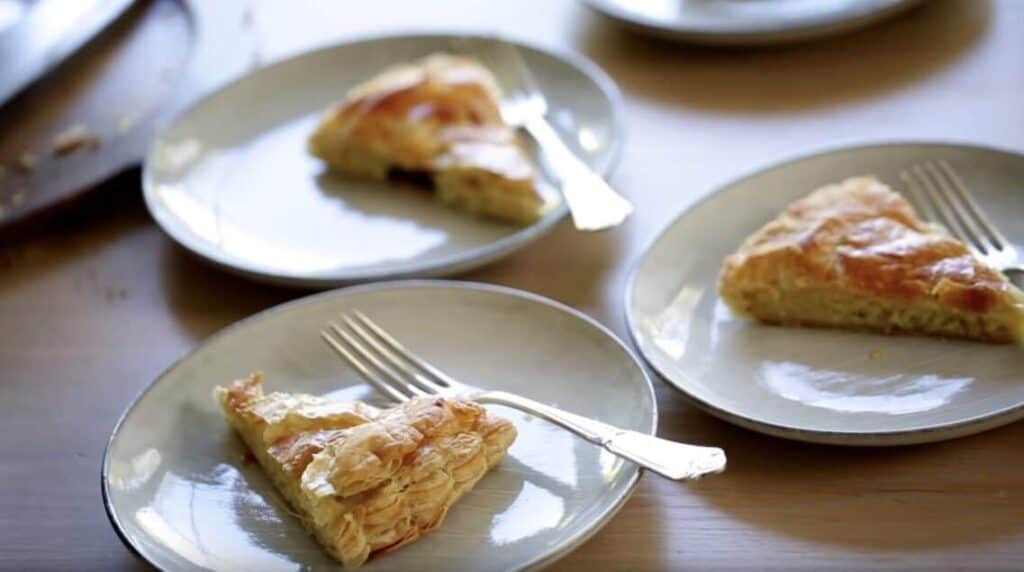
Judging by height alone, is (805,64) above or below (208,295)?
above

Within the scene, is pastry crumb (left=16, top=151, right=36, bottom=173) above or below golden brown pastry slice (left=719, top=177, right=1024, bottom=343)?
below

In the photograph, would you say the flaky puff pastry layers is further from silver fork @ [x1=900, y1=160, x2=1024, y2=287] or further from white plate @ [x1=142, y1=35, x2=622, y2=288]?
silver fork @ [x1=900, y1=160, x2=1024, y2=287]

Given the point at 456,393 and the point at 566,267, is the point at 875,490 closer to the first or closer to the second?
the point at 456,393

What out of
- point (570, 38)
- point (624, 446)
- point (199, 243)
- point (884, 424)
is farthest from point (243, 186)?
point (884, 424)

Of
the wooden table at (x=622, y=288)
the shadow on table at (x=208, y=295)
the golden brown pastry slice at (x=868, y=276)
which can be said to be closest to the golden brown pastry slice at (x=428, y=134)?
the wooden table at (x=622, y=288)

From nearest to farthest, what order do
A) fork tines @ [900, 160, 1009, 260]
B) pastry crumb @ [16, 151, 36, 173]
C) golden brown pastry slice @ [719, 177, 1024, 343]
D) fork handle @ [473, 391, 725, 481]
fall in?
fork handle @ [473, 391, 725, 481]
golden brown pastry slice @ [719, 177, 1024, 343]
fork tines @ [900, 160, 1009, 260]
pastry crumb @ [16, 151, 36, 173]

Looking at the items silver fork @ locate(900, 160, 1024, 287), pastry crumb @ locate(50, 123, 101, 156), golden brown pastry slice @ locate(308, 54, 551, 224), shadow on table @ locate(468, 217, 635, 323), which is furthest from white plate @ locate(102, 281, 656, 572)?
pastry crumb @ locate(50, 123, 101, 156)

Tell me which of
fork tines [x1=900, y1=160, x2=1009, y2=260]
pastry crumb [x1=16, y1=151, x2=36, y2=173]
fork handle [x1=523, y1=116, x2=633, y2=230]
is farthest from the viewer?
pastry crumb [x1=16, y1=151, x2=36, y2=173]

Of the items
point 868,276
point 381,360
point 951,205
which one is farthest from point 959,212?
point 381,360
